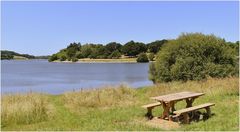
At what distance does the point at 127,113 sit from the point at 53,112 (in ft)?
7.16

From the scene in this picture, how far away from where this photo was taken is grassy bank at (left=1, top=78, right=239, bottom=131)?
8.34 meters

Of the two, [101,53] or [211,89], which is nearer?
[211,89]

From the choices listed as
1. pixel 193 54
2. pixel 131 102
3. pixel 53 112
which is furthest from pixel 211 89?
pixel 193 54

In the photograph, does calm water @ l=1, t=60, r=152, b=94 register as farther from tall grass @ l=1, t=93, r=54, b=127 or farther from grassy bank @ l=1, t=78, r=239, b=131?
tall grass @ l=1, t=93, r=54, b=127

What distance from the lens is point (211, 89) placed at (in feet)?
45.4

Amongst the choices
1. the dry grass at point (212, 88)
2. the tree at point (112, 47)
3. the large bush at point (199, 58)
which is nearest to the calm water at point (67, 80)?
the dry grass at point (212, 88)

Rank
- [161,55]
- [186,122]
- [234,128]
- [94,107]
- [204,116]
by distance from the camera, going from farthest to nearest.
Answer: [161,55]
[94,107]
[204,116]
[186,122]
[234,128]

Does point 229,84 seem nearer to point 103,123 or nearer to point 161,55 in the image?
point 103,123

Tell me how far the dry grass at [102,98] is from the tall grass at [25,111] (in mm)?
1730

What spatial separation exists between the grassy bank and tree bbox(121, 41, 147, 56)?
280 feet

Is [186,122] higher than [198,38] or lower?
lower

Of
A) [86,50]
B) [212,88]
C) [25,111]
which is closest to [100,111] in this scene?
[25,111]

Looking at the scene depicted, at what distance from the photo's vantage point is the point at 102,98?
41.5ft

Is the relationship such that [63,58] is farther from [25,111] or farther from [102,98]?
[25,111]
